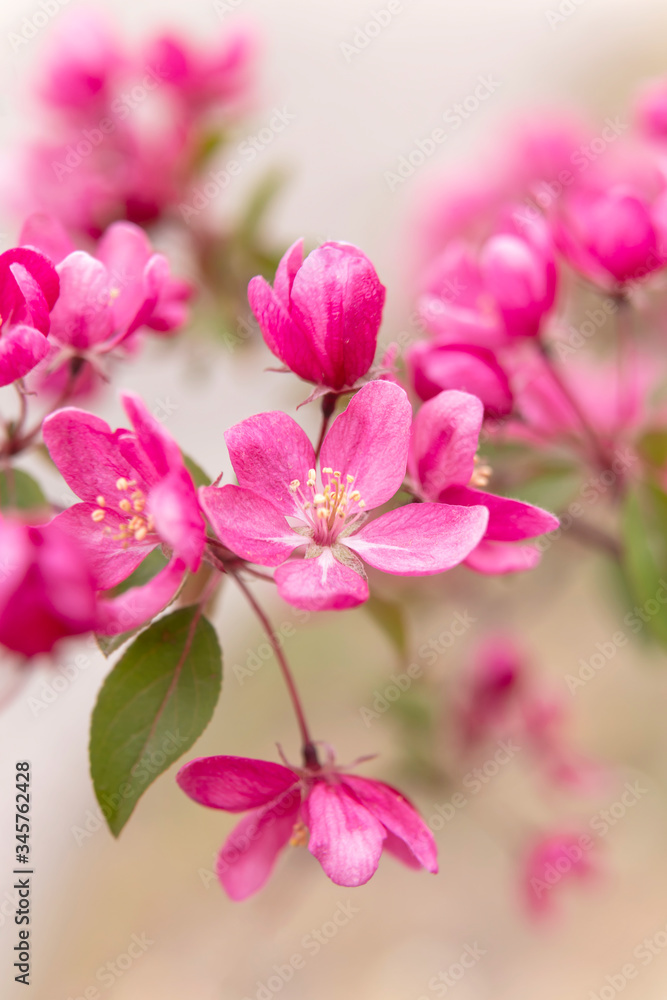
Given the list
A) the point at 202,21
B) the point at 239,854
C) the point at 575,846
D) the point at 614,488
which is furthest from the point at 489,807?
the point at 202,21

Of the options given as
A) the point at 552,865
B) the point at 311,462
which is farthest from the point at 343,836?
the point at 552,865

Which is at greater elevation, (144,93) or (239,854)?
(144,93)

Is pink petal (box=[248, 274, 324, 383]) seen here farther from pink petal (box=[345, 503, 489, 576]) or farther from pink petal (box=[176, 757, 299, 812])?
pink petal (box=[176, 757, 299, 812])

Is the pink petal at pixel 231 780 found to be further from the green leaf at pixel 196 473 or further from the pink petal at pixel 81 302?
the pink petal at pixel 81 302

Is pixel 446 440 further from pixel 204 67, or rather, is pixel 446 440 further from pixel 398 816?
pixel 204 67

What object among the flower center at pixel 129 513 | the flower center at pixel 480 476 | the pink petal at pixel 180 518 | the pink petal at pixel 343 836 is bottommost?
the pink petal at pixel 343 836

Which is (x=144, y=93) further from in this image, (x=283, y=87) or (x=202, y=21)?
(x=202, y=21)

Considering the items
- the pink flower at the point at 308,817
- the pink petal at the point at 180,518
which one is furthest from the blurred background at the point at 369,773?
the pink petal at the point at 180,518
